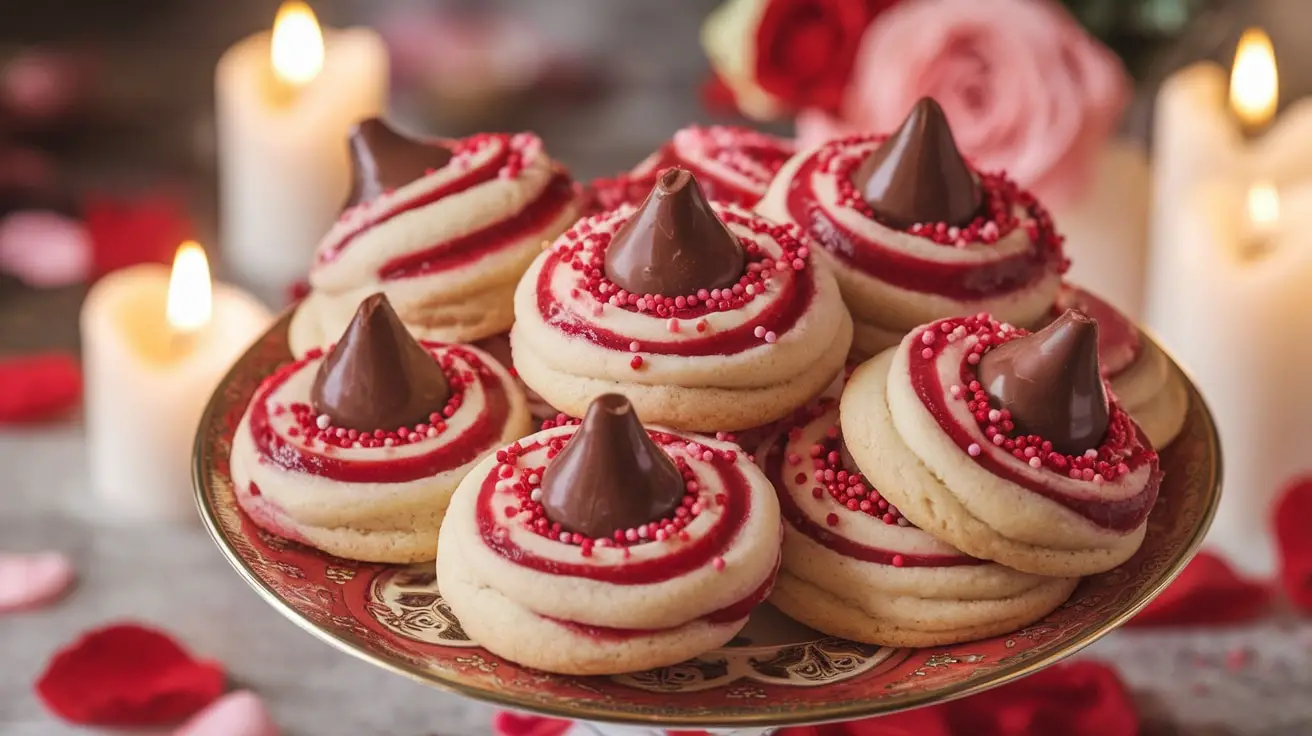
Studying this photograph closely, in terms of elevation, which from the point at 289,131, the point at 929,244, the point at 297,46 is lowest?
the point at 289,131

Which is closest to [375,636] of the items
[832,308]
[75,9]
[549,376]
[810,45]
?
[549,376]

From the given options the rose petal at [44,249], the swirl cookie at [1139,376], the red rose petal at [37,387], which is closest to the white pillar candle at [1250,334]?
the swirl cookie at [1139,376]

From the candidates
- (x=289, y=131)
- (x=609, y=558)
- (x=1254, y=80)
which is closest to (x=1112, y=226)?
(x=1254, y=80)

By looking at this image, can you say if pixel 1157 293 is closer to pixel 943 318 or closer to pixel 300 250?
pixel 943 318

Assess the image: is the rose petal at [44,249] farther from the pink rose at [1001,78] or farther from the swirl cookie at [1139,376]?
the swirl cookie at [1139,376]

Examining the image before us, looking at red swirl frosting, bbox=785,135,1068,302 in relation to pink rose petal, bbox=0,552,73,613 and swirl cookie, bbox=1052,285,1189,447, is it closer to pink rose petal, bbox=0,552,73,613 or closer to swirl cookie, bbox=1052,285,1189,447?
swirl cookie, bbox=1052,285,1189,447

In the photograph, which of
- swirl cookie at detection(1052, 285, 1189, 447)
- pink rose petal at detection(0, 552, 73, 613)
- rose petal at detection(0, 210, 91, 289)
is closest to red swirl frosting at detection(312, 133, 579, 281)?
swirl cookie at detection(1052, 285, 1189, 447)

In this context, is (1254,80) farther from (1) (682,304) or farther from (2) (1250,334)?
(1) (682,304)
